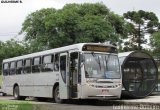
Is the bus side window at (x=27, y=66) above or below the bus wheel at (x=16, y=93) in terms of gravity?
above

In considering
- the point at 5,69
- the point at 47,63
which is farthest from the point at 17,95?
the point at 47,63

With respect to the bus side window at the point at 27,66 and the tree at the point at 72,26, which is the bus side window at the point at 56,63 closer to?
the bus side window at the point at 27,66

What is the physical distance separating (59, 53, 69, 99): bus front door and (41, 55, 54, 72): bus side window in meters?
1.27

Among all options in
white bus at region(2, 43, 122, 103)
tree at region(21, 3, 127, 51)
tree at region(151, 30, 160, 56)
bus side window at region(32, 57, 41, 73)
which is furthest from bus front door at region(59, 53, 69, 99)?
tree at region(151, 30, 160, 56)

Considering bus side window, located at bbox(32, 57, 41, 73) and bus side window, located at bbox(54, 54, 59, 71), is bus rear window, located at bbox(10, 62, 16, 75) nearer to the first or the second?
bus side window, located at bbox(32, 57, 41, 73)

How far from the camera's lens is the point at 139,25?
61.2 m

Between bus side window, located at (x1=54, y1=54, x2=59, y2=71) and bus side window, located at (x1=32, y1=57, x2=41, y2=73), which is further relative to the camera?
bus side window, located at (x1=32, y1=57, x2=41, y2=73)

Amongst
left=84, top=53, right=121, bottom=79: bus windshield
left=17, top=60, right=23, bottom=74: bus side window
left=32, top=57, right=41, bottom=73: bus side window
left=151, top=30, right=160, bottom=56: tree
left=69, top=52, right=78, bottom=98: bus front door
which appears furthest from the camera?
left=151, top=30, right=160, bottom=56: tree

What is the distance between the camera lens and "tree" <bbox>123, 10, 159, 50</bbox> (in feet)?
198

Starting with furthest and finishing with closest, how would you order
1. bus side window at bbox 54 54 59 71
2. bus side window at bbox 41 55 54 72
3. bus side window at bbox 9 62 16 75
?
1. bus side window at bbox 9 62 16 75
2. bus side window at bbox 41 55 54 72
3. bus side window at bbox 54 54 59 71

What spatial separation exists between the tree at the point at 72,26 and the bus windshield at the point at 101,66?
2678cm

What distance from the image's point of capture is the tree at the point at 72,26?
1960 inches

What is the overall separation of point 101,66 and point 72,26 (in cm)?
2995

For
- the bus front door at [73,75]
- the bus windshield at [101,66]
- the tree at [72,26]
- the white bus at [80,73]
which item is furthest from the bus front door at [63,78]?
the tree at [72,26]
